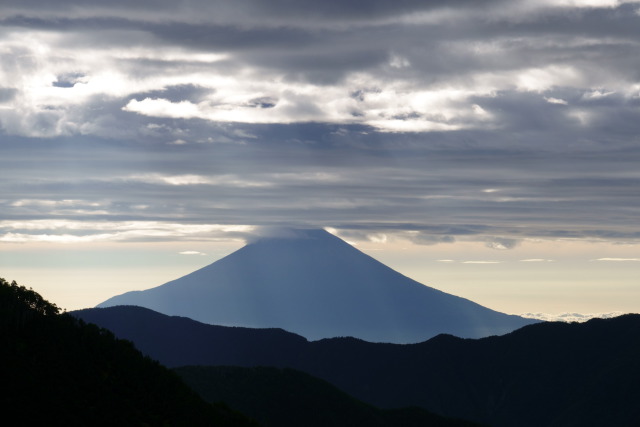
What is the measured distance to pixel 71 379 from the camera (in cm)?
16750

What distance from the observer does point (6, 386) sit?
149250 millimetres

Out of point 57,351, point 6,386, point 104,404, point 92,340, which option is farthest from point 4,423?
point 92,340

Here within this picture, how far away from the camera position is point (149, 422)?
168 meters

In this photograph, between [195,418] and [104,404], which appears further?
[195,418]

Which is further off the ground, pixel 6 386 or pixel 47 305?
pixel 47 305

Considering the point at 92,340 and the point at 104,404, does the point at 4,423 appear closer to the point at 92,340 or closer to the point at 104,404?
the point at 104,404

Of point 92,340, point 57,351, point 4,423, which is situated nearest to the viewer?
point 4,423

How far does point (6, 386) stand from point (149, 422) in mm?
30062

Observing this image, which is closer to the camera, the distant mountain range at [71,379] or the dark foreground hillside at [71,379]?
the distant mountain range at [71,379]

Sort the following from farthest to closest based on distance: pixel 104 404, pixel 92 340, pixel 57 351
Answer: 1. pixel 92 340
2. pixel 57 351
3. pixel 104 404

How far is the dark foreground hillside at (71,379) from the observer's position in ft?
493

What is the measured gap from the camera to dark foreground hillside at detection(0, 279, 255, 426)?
15038cm

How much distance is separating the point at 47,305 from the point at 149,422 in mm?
41813

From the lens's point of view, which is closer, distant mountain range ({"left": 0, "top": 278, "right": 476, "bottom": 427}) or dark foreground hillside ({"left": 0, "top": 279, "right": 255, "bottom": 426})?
distant mountain range ({"left": 0, "top": 278, "right": 476, "bottom": 427})
